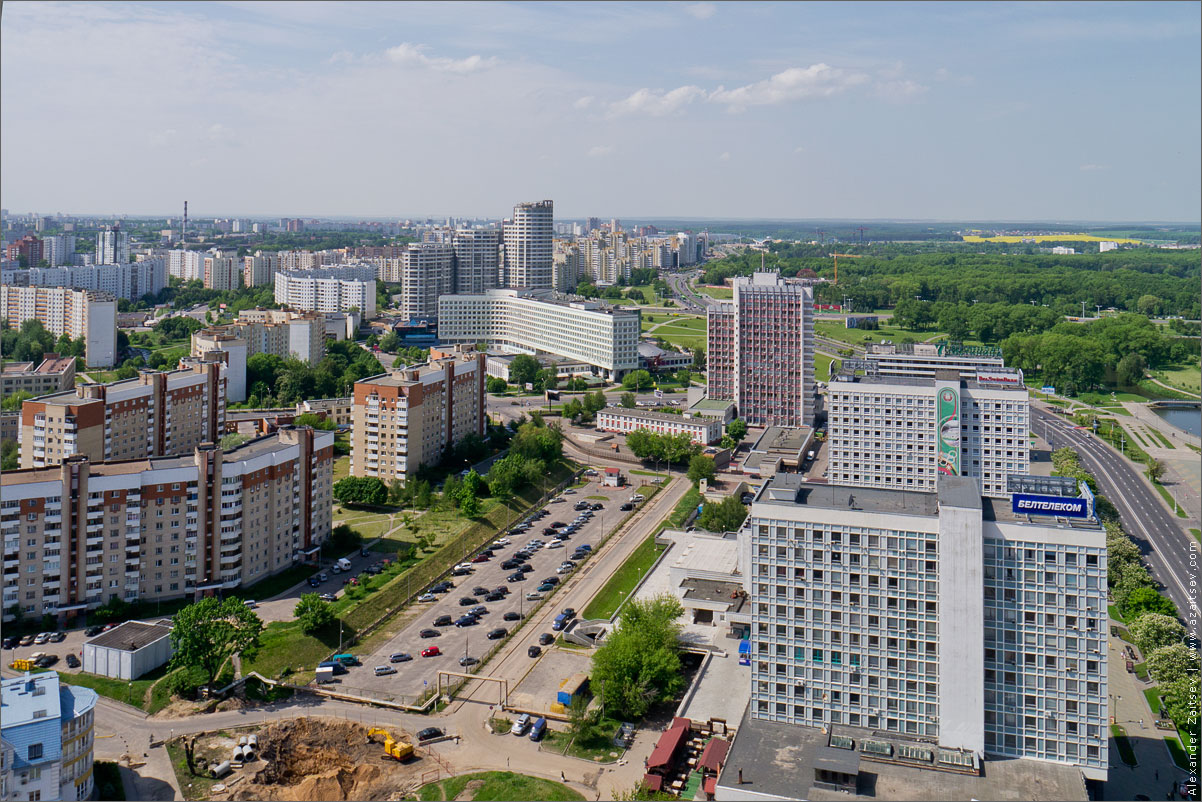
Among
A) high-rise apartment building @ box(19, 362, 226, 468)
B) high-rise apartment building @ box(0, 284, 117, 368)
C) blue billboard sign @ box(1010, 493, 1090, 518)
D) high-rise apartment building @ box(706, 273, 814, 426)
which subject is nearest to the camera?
blue billboard sign @ box(1010, 493, 1090, 518)

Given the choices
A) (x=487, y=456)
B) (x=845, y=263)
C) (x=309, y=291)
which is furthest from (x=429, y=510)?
(x=845, y=263)

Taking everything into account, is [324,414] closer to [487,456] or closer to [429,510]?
[487,456]

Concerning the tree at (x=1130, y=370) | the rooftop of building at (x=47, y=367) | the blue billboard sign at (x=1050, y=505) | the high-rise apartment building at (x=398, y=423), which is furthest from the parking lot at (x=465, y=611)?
the tree at (x=1130, y=370)

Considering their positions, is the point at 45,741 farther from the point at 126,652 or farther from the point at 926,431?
the point at 926,431

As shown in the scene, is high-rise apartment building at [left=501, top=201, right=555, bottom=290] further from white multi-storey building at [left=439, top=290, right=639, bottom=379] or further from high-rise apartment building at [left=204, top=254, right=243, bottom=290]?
high-rise apartment building at [left=204, top=254, right=243, bottom=290]

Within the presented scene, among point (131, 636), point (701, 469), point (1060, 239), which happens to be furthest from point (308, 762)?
point (1060, 239)

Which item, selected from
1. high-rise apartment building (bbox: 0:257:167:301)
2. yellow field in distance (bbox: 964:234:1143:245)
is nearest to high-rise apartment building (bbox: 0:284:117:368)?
high-rise apartment building (bbox: 0:257:167:301)
